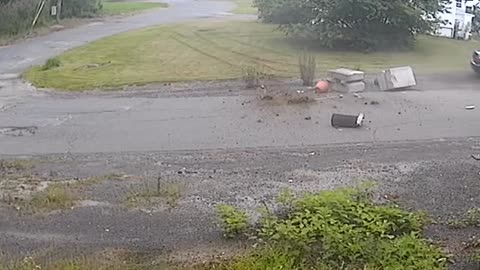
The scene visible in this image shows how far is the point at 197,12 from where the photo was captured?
4078 centimetres

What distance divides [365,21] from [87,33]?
39.0ft

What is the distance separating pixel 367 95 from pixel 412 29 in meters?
8.20

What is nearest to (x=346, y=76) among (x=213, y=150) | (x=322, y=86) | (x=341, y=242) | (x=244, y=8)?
(x=322, y=86)

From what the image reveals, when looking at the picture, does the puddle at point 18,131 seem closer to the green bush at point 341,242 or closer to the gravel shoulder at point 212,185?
the gravel shoulder at point 212,185

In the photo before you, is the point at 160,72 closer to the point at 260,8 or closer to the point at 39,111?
the point at 39,111

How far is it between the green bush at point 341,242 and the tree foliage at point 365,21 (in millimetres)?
16618

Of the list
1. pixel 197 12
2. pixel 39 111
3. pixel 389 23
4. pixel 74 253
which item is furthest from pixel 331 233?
pixel 197 12

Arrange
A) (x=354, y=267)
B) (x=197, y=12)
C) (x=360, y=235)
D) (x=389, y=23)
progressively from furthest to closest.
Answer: (x=197, y=12) → (x=389, y=23) → (x=360, y=235) → (x=354, y=267)

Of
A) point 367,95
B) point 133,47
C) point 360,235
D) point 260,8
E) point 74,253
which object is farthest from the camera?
point 260,8

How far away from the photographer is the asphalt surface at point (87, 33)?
2289 centimetres

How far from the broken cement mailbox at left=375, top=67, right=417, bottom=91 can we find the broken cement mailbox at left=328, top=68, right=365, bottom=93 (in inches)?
21.1

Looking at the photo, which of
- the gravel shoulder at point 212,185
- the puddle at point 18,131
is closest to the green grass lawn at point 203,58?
the puddle at point 18,131

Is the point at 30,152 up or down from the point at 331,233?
down

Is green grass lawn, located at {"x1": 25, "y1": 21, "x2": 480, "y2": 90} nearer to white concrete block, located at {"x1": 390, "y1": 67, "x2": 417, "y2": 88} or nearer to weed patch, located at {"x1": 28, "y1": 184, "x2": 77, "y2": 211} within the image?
white concrete block, located at {"x1": 390, "y1": 67, "x2": 417, "y2": 88}
